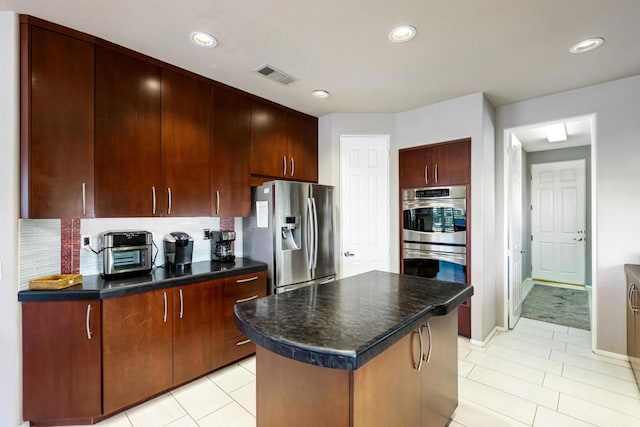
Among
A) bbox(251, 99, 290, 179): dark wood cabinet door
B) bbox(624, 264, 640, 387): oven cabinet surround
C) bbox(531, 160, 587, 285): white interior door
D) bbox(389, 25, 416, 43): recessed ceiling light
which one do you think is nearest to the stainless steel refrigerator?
bbox(251, 99, 290, 179): dark wood cabinet door

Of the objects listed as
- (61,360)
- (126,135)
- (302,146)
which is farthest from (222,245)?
(302,146)

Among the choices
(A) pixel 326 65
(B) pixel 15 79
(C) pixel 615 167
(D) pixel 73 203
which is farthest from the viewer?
(C) pixel 615 167

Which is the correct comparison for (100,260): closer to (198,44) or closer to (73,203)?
(73,203)

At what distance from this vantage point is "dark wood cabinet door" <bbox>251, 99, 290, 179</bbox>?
3221 millimetres

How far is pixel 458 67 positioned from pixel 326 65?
3.84 feet

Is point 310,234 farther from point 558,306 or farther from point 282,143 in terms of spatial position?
point 558,306

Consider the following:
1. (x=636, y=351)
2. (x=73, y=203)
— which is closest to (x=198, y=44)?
(x=73, y=203)

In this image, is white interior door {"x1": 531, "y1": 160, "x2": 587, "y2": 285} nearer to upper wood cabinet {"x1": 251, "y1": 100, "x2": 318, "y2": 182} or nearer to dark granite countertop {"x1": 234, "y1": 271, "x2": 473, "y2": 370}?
upper wood cabinet {"x1": 251, "y1": 100, "x2": 318, "y2": 182}

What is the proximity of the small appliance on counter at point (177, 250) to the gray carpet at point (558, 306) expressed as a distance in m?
4.46

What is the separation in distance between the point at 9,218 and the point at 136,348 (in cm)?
119

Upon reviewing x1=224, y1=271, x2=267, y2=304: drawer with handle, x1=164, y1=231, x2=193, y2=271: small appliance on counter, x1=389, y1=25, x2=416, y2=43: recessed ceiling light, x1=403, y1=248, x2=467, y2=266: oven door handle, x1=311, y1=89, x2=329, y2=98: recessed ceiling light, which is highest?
x1=311, y1=89, x2=329, y2=98: recessed ceiling light

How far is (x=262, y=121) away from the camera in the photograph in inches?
130

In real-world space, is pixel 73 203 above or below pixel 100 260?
above

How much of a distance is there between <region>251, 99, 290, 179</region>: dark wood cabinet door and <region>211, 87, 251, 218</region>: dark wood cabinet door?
3.2 inches
